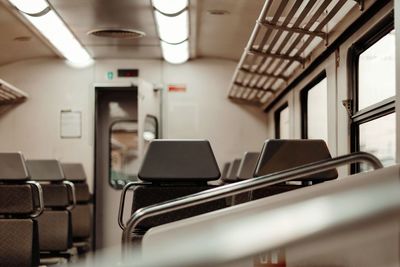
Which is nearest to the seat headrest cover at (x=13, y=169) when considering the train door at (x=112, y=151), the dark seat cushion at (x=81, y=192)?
the dark seat cushion at (x=81, y=192)

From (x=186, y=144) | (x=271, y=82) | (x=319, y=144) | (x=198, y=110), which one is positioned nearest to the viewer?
(x=319, y=144)

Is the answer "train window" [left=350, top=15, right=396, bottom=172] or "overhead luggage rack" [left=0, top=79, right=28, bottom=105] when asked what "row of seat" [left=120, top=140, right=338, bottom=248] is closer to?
"train window" [left=350, top=15, right=396, bottom=172]

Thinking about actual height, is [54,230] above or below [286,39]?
below

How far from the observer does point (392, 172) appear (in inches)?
45.1

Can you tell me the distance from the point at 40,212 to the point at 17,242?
0.34m

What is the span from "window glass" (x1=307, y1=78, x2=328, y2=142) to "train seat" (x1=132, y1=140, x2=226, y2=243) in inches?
50.6

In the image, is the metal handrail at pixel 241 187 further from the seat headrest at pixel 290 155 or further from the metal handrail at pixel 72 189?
the metal handrail at pixel 72 189

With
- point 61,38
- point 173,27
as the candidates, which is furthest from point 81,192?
point 173,27

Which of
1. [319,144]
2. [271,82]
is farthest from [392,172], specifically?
[271,82]

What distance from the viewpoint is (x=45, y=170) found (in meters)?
6.12

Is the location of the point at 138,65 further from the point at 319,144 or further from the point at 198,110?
the point at 319,144

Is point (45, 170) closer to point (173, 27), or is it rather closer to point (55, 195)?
point (55, 195)

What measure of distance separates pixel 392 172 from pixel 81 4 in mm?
4508

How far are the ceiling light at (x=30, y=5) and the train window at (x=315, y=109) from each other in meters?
2.28
